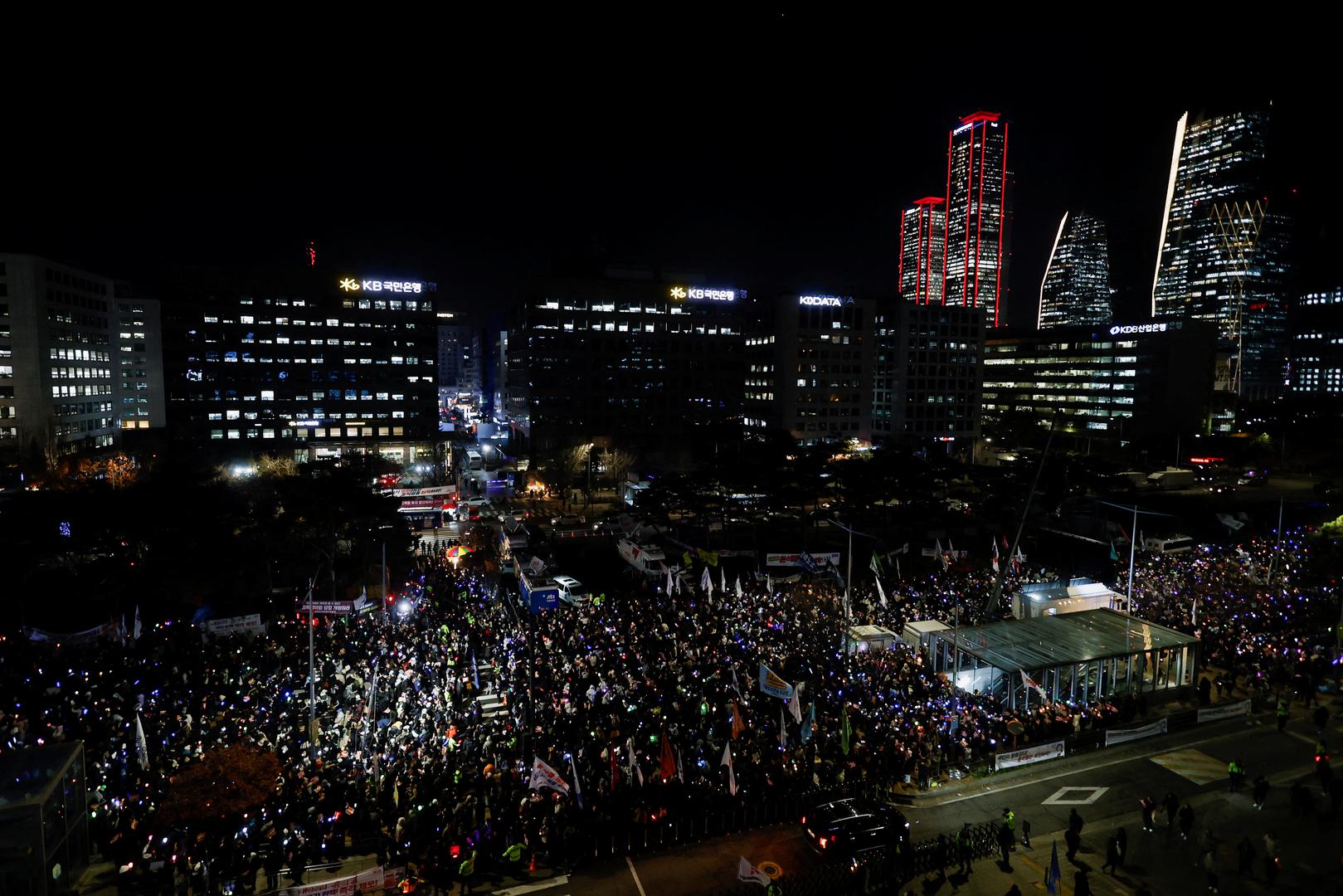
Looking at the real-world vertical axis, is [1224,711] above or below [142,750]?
below

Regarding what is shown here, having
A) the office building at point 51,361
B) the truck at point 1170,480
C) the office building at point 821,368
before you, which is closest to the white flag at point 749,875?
the truck at point 1170,480

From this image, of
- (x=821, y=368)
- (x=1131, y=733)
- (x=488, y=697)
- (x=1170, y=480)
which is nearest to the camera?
(x=1131, y=733)

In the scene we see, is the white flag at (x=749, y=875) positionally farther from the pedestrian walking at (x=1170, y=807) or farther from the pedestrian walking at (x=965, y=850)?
the pedestrian walking at (x=1170, y=807)

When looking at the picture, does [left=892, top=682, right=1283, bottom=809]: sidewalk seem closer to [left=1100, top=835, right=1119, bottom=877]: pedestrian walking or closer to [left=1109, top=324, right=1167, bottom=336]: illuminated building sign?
[left=1100, top=835, right=1119, bottom=877]: pedestrian walking

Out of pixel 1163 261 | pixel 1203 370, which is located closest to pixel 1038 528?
pixel 1203 370

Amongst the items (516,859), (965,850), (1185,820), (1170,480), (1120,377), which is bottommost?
(516,859)

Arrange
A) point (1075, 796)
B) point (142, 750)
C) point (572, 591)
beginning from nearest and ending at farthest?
point (142, 750) < point (1075, 796) < point (572, 591)

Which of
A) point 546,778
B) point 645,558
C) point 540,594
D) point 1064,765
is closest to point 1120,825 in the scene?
point 1064,765

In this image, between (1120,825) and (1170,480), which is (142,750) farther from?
(1170,480)

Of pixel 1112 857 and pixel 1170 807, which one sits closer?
pixel 1112 857

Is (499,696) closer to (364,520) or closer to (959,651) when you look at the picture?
(959,651)
